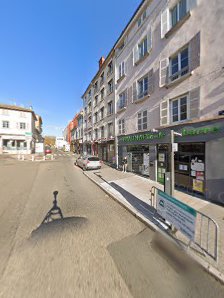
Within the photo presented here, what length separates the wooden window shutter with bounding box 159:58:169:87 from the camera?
30.0ft

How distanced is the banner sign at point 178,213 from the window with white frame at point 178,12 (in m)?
9.62

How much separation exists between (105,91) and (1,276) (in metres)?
19.9

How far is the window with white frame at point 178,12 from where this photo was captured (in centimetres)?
827

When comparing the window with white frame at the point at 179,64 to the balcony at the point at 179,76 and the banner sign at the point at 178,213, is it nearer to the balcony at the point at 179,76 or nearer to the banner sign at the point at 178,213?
the balcony at the point at 179,76

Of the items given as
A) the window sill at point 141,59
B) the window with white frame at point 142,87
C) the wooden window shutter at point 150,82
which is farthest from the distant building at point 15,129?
the wooden window shutter at point 150,82

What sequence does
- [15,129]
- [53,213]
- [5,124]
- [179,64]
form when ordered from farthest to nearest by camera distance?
1. [15,129]
2. [5,124]
3. [179,64]
4. [53,213]

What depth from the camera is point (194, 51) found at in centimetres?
737

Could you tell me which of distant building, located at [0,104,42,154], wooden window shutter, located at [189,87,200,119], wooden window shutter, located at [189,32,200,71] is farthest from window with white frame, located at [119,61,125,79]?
distant building, located at [0,104,42,154]

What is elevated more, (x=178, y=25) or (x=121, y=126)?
(x=178, y=25)

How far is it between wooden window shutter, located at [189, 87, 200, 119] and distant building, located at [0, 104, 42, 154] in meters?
33.7

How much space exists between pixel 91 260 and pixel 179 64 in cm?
952

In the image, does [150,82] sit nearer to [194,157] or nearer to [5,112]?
[194,157]

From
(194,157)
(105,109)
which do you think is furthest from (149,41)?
(105,109)

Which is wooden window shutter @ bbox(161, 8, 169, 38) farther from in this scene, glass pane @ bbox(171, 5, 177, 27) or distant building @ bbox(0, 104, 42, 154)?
distant building @ bbox(0, 104, 42, 154)
